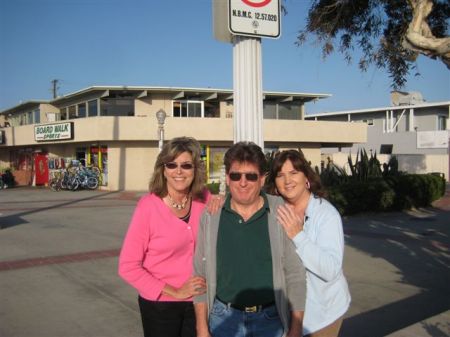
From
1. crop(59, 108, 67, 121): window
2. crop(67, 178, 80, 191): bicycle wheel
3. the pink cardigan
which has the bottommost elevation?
crop(67, 178, 80, 191): bicycle wheel

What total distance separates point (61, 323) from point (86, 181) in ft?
76.9

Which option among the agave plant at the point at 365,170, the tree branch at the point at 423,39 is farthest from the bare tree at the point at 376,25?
the agave plant at the point at 365,170

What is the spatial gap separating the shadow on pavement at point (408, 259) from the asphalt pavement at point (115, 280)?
1 centimetres

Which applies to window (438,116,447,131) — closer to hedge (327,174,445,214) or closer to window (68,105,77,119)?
hedge (327,174,445,214)

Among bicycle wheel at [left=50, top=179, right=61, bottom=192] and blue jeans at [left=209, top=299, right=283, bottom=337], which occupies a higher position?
blue jeans at [left=209, top=299, right=283, bottom=337]

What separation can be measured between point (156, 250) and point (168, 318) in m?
0.42

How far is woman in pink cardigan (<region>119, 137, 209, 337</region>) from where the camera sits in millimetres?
2758

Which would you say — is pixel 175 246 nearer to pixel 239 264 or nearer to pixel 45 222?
pixel 239 264

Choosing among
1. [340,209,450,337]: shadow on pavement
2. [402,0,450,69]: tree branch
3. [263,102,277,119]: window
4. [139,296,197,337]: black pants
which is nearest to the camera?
[139,296,197,337]: black pants

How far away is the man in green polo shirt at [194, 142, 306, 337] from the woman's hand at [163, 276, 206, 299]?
0.21ft

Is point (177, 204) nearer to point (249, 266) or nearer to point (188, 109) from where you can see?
point (249, 266)

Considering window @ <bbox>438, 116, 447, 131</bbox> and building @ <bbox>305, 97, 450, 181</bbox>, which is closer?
building @ <bbox>305, 97, 450, 181</bbox>

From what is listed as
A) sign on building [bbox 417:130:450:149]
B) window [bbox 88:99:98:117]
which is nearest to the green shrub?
window [bbox 88:99:98:117]

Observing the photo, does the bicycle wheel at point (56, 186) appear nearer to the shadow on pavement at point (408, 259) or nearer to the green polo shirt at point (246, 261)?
the shadow on pavement at point (408, 259)
